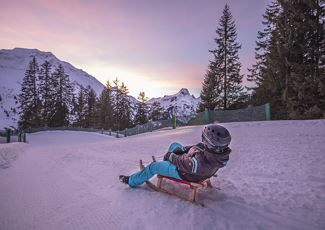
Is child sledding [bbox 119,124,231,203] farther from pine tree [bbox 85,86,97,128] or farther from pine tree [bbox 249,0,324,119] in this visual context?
pine tree [bbox 85,86,97,128]

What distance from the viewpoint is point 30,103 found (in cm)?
4606

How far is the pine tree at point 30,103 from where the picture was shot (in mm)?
43188

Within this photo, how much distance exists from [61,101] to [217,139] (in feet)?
171

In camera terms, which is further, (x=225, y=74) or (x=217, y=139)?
(x=225, y=74)

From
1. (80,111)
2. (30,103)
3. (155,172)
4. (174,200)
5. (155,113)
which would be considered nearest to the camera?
(174,200)

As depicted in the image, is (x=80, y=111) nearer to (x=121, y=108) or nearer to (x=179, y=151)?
(x=121, y=108)

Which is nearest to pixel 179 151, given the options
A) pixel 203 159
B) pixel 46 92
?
pixel 203 159

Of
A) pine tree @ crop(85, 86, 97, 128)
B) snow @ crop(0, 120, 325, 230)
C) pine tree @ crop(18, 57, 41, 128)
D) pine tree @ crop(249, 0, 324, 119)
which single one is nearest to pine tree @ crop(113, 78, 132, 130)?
pine tree @ crop(85, 86, 97, 128)

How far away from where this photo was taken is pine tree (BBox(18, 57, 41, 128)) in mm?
43188

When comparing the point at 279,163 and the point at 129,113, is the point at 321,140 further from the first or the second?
the point at 129,113

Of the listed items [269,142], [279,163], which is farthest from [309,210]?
[269,142]

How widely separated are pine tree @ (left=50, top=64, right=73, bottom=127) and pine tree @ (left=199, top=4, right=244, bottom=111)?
32.2 meters

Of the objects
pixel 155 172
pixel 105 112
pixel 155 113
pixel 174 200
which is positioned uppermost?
pixel 155 113

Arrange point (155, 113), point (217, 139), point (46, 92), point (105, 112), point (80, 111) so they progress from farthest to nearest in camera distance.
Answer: point (155, 113)
point (80, 111)
point (105, 112)
point (46, 92)
point (217, 139)
